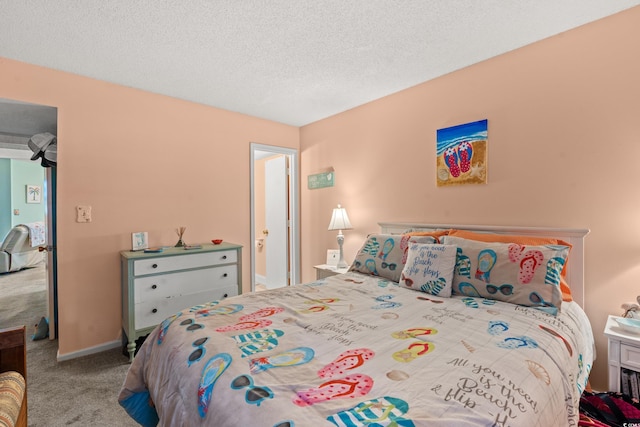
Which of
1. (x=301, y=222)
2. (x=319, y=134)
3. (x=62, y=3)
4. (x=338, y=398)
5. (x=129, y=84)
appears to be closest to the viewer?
(x=338, y=398)

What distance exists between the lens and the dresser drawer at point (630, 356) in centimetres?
151

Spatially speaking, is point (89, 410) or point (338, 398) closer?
point (338, 398)

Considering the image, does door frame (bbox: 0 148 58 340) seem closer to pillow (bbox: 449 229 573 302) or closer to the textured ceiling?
the textured ceiling

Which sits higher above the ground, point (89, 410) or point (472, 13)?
point (472, 13)

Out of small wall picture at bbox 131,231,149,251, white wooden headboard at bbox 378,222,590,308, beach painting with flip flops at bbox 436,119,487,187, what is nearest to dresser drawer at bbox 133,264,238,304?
small wall picture at bbox 131,231,149,251

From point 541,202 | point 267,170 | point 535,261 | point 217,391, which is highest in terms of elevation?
point 267,170

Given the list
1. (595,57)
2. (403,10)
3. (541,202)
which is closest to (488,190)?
(541,202)

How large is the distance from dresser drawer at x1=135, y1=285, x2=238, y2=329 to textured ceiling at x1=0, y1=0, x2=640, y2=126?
2028 mm

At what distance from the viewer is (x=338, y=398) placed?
886 millimetres

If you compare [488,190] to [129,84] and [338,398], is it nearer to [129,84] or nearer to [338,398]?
[338,398]

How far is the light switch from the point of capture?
2.58 meters

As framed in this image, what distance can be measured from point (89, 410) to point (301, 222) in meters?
2.89

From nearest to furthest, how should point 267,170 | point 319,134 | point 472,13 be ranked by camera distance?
point 472,13
point 319,134
point 267,170

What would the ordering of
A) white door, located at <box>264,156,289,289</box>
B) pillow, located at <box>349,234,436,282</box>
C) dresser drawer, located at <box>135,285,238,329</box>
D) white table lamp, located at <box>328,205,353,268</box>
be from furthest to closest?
white door, located at <box>264,156,289,289</box> < white table lamp, located at <box>328,205,353,268</box> < dresser drawer, located at <box>135,285,238,329</box> < pillow, located at <box>349,234,436,282</box>
